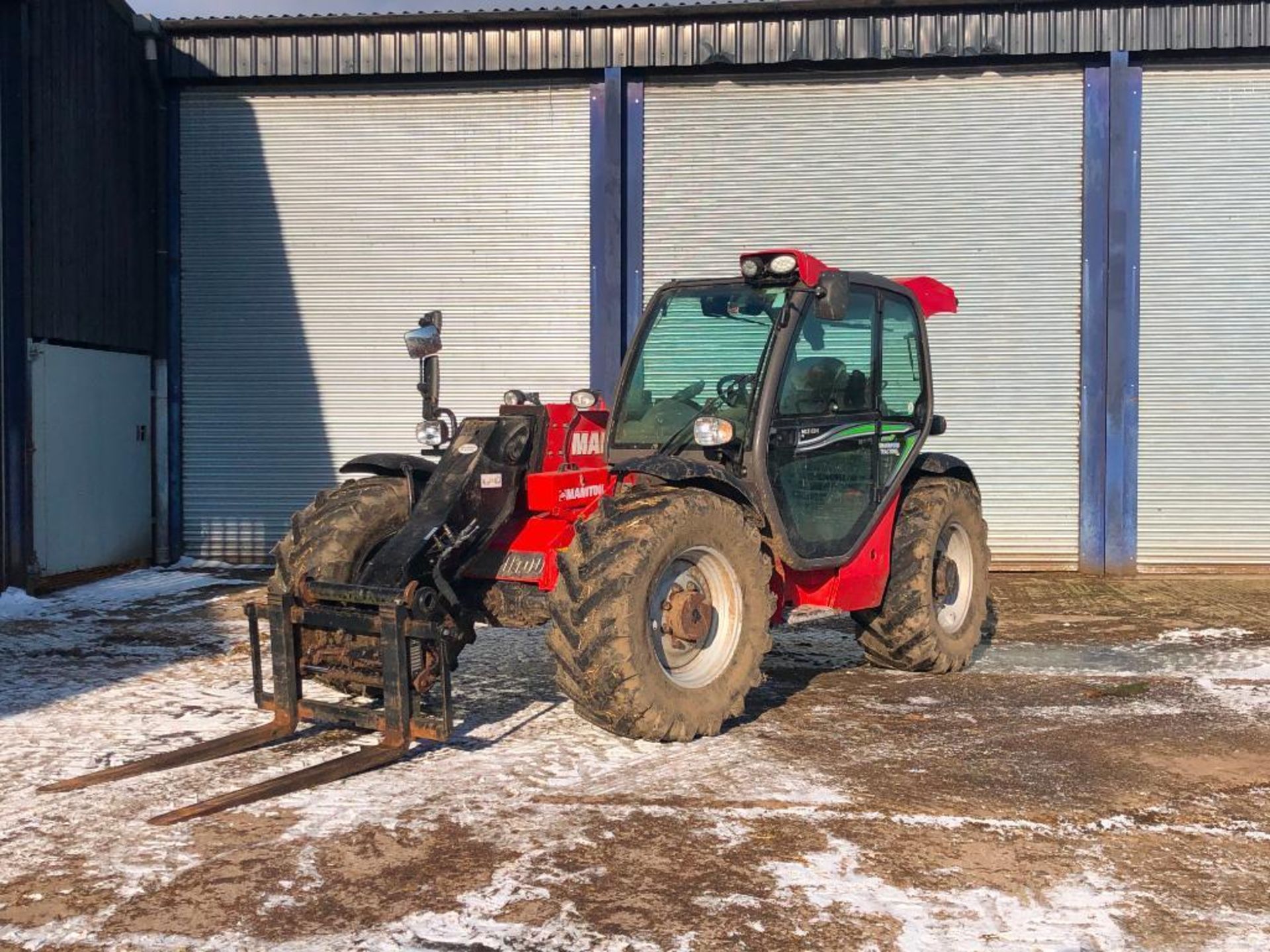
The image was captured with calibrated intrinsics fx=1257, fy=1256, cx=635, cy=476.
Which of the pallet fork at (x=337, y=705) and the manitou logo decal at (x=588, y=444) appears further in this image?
the manitou logo decal at (x=588, y=444)

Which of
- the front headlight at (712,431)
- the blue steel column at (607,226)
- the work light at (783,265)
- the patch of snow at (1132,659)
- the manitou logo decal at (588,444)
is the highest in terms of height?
the blue steel column at (607,226)

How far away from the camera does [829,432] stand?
679 cm

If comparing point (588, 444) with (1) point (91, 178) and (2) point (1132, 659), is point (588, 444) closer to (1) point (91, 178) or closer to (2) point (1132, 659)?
(2) point (1132, 659)

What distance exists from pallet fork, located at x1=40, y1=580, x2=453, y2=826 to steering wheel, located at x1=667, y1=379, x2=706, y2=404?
6.20 feet

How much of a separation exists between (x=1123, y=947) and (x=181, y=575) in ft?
37.0

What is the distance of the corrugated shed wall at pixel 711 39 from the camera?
1269 centimetres

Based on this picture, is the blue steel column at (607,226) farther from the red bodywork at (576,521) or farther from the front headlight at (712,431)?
the front headlight at (712,431)

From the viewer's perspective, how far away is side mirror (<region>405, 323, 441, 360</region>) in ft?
20.2

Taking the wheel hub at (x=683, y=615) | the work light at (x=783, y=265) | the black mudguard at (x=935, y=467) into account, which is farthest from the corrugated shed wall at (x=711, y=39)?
the wheel hub at (x=683, y=615)

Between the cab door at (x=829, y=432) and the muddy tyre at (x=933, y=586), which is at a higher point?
the cab door at (x=829, y=432)

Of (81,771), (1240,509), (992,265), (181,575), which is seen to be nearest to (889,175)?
(992,265)

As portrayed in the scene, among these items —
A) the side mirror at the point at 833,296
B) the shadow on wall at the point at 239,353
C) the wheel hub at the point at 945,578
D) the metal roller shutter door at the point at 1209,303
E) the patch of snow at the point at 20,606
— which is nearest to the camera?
the side mirror at the point at 833,296

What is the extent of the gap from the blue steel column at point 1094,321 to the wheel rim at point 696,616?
8.22 metres

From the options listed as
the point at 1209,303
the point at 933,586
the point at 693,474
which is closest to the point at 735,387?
the point at 693,474
